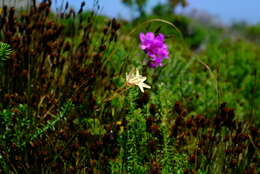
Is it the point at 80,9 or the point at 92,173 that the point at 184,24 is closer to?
the point at 80,9

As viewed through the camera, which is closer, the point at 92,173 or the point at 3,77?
the point at 92,173

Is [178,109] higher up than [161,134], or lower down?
higher up

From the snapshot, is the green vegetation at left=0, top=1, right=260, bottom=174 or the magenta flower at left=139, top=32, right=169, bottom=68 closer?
the green vegetation at left=0, top=1, right=260, bottom=174

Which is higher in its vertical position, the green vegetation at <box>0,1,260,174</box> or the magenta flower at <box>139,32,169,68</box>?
the magenta flower at <box>139,32,169,68</box>

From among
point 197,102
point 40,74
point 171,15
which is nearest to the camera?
point 40,74

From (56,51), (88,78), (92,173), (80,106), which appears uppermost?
(56,51)

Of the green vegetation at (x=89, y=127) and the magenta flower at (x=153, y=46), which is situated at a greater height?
the magenta flower at (x=153, y=46)

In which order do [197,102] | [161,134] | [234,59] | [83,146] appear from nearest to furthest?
1. [161,134]
2. [83,146]
3. [197,102]
4. [234,59]

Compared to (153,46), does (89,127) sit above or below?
below

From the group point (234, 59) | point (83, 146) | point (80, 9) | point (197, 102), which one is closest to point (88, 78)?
point (83, 146)

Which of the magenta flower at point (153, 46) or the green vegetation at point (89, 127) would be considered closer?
the green vegetation at point (89, 127)
